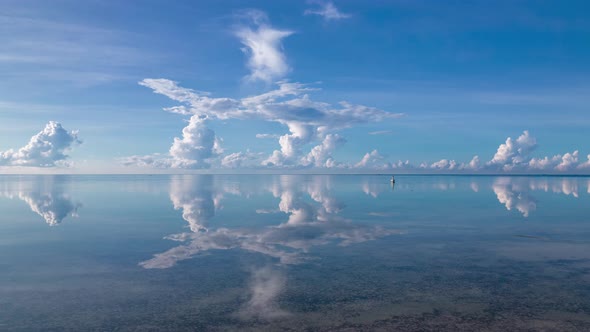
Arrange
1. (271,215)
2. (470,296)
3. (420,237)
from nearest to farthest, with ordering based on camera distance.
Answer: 1. (470,296)
2. (420,237)
3. (271,215)

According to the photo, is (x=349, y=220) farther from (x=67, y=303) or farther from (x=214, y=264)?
(x=67, y=303)

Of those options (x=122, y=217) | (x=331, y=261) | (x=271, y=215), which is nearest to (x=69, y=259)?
(x=331, y=261)

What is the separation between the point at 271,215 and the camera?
4031cm

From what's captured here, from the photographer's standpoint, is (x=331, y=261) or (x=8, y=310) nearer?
(x=8, y=310)

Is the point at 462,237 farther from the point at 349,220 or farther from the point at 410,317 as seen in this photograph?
the point at 410,317

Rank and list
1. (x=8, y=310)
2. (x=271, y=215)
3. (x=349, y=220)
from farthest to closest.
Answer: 1. (x=271, y=215)
2. (x=349, y=220)
3. (x=8, y=310)

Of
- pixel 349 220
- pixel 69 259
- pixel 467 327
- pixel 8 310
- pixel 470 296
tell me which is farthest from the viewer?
pixel 349 220

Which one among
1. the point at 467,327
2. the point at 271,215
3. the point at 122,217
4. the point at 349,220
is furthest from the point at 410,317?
the point at 122,217

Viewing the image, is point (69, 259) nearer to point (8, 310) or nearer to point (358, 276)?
point (8, 310)

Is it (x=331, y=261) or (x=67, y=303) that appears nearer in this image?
(x=67, y=303)

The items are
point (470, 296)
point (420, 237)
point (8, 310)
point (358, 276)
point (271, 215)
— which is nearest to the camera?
point (8, 310)

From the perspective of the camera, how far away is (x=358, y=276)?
17719 millimetres

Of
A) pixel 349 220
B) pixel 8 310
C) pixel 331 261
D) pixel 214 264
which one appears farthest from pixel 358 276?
pixel 349 220

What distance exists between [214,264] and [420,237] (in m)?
14.8
